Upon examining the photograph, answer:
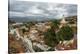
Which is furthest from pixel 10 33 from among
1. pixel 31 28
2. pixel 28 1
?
pixel 28 1

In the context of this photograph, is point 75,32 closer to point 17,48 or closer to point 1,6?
point 17,48

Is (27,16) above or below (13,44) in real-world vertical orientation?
above

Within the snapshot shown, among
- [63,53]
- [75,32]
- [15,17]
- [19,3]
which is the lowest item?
[63,53]

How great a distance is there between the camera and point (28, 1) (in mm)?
1110

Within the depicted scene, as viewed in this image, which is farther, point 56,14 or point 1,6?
point 56,14

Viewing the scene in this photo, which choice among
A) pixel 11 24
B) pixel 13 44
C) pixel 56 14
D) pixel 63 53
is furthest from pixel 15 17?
pixel 63 53

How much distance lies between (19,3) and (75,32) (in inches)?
19.8

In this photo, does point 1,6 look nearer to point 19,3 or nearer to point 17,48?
point 19,3

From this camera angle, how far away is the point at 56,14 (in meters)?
1.16

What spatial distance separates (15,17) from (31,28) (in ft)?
0.47

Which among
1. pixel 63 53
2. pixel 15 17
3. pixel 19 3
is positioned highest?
pixel 19 3

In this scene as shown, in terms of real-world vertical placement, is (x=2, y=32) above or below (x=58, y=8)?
below

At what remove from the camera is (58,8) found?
3.82 ft

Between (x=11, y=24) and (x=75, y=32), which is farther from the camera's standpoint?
(x=75, y=32)
